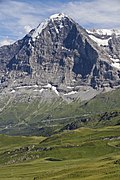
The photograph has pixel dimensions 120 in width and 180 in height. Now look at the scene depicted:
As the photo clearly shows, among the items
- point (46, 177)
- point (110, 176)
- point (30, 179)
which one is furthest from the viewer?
point (30, 179)

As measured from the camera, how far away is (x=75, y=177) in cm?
13825

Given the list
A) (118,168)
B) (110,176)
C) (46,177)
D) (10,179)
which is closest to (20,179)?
(10,179)

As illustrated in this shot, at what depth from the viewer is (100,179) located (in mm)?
123375

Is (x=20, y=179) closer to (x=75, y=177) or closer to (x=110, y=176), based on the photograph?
(x=75, y=177)

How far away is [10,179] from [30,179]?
41.3 feet

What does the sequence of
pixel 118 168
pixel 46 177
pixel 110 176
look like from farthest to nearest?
pixel 46 177 → pixel 118 168 → pixel 110 176

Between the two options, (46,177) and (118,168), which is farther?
(46,177)

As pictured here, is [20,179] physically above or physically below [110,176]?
below

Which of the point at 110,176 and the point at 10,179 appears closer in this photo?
the point at 110,176

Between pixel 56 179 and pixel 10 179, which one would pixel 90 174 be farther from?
pixel 10 179

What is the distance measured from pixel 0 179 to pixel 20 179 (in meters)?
13.6

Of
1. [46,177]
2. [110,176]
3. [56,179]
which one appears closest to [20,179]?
[46,177]

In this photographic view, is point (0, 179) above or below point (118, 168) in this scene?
below

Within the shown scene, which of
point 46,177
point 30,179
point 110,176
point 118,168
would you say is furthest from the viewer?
point 30,179
